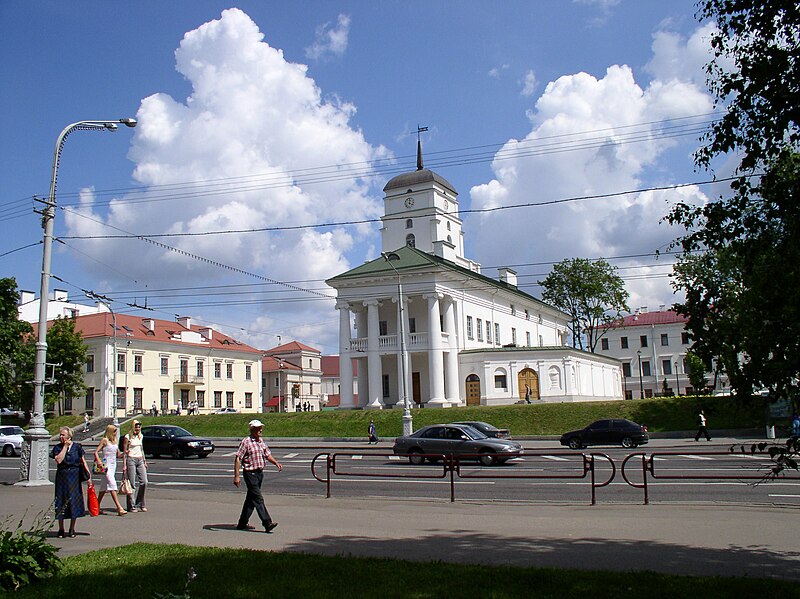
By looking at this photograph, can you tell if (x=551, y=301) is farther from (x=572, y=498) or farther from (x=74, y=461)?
(x=74, y=461)

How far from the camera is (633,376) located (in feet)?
330

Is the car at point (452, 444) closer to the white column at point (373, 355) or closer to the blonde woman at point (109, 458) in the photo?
the blonde woman at point (109, 458)

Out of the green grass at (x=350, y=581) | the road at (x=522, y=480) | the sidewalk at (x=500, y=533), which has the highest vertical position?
the green grass at (x=350, y=581)

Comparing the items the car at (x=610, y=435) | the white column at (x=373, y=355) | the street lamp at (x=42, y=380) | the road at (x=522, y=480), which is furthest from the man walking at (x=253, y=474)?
the white column at (x=373, y=355)

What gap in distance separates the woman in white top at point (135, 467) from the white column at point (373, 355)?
42.0 m

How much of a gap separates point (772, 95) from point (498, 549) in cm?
687

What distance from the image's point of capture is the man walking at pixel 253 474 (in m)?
11.6

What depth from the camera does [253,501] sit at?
463 inches

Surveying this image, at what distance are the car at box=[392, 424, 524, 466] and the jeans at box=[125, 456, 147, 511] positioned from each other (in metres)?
11.6

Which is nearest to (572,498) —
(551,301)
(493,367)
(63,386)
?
(493,367)

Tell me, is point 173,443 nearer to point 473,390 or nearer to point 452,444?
point 452,444

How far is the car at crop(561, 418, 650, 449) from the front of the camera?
3422 cm

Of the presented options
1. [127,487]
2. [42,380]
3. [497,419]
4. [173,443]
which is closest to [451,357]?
[497,419]

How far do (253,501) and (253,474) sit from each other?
1.50 ft
